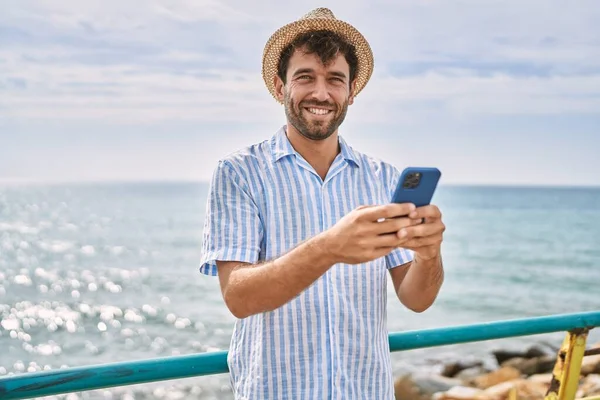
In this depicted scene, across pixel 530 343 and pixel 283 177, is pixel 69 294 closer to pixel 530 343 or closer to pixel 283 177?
pixel 530 343

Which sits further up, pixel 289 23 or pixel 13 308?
pixel 289 23

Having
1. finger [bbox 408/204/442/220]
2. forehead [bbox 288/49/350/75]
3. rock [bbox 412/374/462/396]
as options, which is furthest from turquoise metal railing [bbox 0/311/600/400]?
rock [bbox 412/374/462/396]

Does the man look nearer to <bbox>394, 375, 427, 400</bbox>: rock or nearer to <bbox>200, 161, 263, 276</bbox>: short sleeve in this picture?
<bbox>200, 161, 263, 276</bbox>: short sleeve

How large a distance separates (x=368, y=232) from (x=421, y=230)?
0.13 m

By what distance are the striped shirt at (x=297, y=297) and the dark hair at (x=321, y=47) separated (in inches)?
10.8

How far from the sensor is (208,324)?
1723 cm

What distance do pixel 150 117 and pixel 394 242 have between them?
197ft

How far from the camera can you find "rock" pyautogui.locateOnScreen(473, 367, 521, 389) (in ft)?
36.6

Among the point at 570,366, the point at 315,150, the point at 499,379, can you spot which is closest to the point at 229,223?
the point at 315,150

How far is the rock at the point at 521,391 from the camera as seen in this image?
7.86 metres

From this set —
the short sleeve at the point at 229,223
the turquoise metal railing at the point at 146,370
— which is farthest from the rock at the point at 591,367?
the short sleeve at the point at 229,223

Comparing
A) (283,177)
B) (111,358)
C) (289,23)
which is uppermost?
(289,23)

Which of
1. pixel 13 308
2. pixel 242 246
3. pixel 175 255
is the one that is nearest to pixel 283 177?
pixel 242 246

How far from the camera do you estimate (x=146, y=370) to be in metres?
1.74
